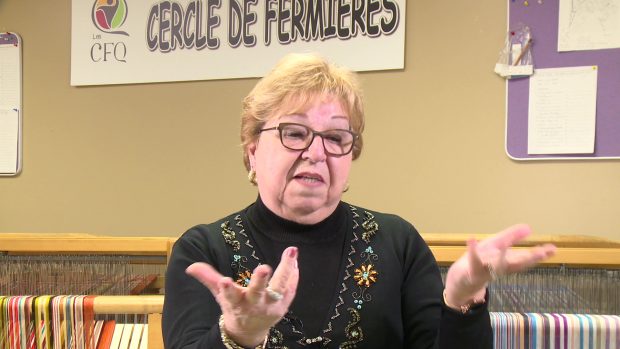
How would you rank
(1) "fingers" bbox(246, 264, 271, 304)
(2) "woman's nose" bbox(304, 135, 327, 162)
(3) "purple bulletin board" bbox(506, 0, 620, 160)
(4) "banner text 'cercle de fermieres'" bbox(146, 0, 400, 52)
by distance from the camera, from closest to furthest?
(1) "fingers" bbox(246, 264, 271, 304) → (2) "woman's nose" bbox(304, 135, 327, 162) → (3) "purple bulletin board" bbox(506, 0, 620, 160) → (4) "banner text 'cercle de fermieres'" bbox(146, 0, 400, 52)

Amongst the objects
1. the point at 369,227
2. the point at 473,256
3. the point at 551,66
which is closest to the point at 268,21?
the point at 551,66

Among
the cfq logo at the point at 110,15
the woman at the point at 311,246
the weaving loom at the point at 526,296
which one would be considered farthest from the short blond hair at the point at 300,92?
the cfq logo at the point at 110,15

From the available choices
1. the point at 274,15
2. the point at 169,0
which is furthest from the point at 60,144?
the point at 274,15

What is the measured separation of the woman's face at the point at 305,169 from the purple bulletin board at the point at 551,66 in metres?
0.96

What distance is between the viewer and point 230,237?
789 mm

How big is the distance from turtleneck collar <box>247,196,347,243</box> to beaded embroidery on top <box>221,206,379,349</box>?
0.03 m

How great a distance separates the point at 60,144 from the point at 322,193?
59.2 inches

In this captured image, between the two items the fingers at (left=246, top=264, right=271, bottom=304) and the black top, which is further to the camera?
the black top

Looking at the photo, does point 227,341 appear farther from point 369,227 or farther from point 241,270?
point 369,227

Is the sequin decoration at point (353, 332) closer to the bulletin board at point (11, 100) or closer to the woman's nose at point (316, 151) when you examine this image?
the woman's nose at point (316, 151)

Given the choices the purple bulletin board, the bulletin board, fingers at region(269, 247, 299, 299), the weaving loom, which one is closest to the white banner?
the bulletin board

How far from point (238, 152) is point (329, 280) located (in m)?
1.01

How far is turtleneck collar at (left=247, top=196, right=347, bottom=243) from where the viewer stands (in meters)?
0.77

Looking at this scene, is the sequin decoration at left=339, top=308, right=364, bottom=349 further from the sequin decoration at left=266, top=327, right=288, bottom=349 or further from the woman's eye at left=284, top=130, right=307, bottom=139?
the woman's eye at left=284, top=130, right=307, bottom=139
